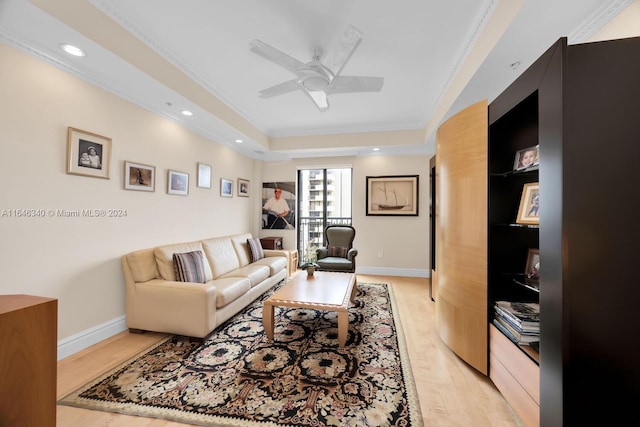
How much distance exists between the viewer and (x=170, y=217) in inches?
128

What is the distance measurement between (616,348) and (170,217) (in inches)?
155

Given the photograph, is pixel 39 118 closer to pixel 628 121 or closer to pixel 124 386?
pixel 124 386

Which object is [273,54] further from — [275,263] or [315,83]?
[275,263]

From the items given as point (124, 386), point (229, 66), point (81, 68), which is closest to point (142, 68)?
point (81, 68)

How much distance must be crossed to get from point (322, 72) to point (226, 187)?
2979 millimetres

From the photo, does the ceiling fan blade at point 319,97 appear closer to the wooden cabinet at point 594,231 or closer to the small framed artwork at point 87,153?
the wooden cabinet at point 594,231

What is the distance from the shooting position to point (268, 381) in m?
1.83

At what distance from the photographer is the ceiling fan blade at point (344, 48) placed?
1752 millimetres

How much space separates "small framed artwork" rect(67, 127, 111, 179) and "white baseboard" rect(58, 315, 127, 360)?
4.73ft

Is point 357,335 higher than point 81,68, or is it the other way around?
point 81,68

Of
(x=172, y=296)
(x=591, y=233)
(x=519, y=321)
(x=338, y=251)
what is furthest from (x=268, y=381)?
(x=338, y=251)

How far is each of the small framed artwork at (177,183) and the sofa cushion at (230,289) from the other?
1.36m

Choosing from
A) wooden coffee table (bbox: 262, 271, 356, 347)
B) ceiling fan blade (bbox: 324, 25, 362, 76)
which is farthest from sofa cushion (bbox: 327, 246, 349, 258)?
ceiling fan blade (bbox: 324, 25, 362, 76)

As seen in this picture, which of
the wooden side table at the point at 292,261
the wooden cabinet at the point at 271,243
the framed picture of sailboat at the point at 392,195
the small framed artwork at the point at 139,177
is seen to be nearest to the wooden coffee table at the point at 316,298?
the wooden side table at the point at 292,261
